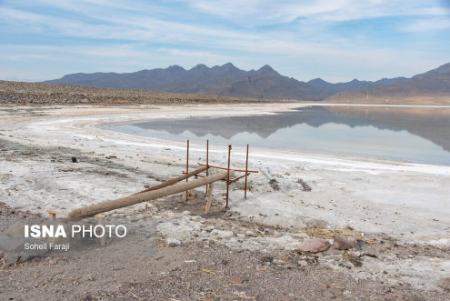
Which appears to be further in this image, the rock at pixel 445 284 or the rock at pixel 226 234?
the rock at pixel 226 234

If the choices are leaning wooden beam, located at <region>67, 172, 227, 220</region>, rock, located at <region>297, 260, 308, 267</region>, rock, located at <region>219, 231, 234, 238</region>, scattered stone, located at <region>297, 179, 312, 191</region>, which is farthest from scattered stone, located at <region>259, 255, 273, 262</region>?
scattered stone, located at <region>297, 179, 312, 191</region>

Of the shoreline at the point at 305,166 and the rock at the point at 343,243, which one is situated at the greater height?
the rock at the point at 343,243

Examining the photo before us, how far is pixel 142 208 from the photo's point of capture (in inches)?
315

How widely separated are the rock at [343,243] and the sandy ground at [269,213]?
0.13m

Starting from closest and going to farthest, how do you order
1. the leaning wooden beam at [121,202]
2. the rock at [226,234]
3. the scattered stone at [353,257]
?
the scattered stone at [353,257] → the leaning wooden beam at [121,202] → the rock at [226,234]

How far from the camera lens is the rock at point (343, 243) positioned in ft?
20.9

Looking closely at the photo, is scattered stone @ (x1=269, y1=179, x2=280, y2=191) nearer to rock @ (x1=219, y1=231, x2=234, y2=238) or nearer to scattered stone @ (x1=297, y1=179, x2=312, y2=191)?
scattered stone @ (x1=297, y1=179, x2=312, y2=191)

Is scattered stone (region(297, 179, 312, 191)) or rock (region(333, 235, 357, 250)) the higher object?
rock (region(333, 235, 357, 250))

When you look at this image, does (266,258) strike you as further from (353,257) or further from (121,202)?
(121,202)

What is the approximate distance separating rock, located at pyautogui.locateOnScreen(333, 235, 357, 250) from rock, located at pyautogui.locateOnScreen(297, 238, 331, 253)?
11 centimetres

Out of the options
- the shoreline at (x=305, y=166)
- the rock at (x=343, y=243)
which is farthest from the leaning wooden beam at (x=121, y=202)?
the rock at (x=343, y=243)

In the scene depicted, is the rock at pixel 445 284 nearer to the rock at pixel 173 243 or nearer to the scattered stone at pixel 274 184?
the rock at pixel 173 243

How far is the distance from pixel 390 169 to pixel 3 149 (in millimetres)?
11157

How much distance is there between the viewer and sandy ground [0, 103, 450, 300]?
17.8 feet
